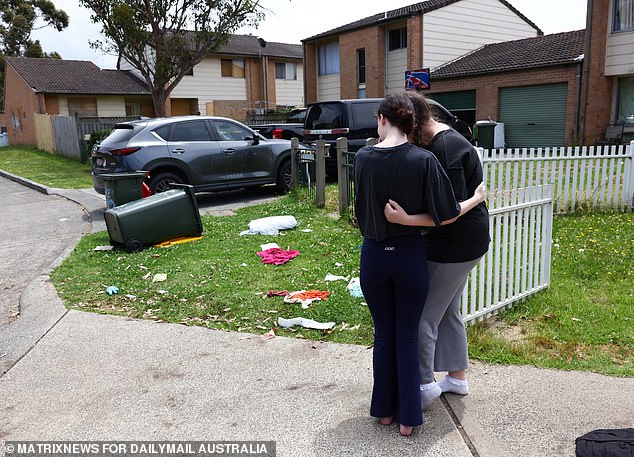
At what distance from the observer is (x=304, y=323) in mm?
4820

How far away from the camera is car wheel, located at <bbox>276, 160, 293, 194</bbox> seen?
39.4 ft

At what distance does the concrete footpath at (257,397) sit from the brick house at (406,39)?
22706 millimetres

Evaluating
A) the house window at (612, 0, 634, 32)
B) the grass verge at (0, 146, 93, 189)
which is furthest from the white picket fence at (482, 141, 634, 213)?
the grass verge at (0, 146, 93, 189)

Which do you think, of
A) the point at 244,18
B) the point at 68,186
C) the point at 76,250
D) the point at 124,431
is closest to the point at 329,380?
the point at 124,431

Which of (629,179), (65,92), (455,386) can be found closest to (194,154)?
(629,179)

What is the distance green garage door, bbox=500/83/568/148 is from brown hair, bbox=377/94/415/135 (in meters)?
19.1

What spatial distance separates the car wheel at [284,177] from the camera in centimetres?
1202

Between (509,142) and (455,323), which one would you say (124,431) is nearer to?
(455,323)

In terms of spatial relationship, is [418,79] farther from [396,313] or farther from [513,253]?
[396,313]

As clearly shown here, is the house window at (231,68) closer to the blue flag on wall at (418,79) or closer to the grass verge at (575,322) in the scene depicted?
A: the blue flag on wall at (418,79)

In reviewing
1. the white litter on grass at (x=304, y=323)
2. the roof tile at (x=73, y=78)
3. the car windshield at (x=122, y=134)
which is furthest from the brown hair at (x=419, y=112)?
the roof tile at (x=73, y=78)

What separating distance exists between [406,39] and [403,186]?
24.6 m

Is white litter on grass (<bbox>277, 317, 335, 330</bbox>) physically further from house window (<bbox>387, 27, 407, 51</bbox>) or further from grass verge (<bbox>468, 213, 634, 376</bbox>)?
house window (<bbox>387, 27, 407, 51</bbox>)

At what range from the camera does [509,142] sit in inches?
887
